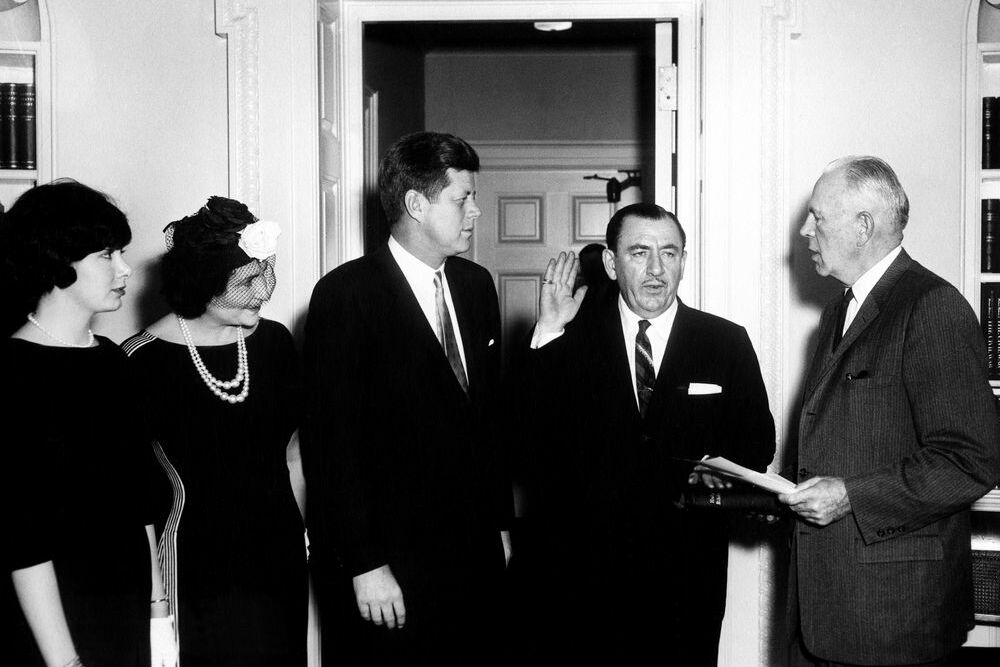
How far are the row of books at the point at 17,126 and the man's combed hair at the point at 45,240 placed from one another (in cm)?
134

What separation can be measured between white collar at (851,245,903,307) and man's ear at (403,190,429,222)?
1.08 metres

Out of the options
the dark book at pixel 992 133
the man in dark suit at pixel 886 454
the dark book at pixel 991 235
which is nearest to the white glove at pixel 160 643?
the man in dark suit at pixel 886 454

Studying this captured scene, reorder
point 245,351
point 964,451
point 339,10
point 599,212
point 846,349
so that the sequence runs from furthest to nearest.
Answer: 1. point 599,212
2. point 339,10
3. point 245,351
4. point 846,349
5. point 964,451

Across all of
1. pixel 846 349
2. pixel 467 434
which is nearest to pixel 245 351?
pixel 467 434

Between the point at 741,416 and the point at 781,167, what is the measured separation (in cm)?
98

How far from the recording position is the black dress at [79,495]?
5.67 ft

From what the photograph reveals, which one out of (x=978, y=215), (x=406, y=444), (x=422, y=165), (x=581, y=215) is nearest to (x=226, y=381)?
(x=406, y=444)

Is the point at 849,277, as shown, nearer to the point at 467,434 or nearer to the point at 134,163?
the point at 467,434

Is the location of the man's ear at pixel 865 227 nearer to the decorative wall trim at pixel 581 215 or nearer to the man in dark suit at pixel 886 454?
the man in dark suit at pixel 886 454

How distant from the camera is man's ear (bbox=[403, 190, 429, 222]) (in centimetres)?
237

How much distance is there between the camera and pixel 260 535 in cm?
219

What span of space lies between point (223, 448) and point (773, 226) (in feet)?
6.19

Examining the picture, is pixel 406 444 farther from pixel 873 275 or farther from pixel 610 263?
pixel 873 275

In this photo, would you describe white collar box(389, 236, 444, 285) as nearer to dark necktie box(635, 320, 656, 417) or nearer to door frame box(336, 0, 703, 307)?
dark necktie box(635, 320, 656, 417)
